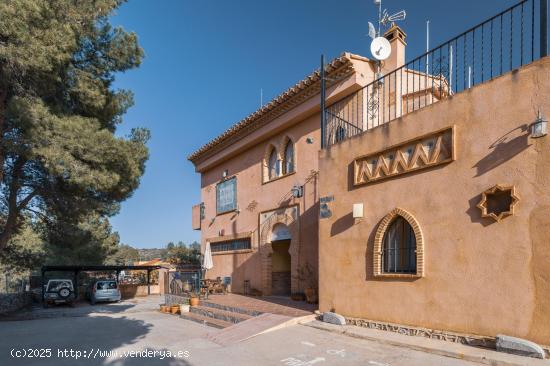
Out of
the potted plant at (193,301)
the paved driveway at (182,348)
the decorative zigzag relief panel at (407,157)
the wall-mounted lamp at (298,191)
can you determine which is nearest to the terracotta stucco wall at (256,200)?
the wall-mounted lamp at (298,191)

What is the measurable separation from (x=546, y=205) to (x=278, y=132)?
10.2 m

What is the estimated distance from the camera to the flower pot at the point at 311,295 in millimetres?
11555

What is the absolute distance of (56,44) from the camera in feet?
30.3

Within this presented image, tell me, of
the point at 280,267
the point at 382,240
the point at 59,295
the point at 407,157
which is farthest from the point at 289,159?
the point at 59,295

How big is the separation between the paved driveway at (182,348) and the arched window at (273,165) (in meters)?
6.46

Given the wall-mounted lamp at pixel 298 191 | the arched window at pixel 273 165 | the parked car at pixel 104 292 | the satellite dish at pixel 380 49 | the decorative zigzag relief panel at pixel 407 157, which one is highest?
the satellite dish at pixel 380 49

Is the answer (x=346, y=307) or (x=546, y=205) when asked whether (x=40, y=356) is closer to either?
(x=346, y=307)

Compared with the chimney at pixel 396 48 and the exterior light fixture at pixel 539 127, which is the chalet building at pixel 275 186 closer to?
the chimney at pixel 396 48

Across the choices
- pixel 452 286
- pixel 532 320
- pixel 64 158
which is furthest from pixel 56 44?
pixel 532 320

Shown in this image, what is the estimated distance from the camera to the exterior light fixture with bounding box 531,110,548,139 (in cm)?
557

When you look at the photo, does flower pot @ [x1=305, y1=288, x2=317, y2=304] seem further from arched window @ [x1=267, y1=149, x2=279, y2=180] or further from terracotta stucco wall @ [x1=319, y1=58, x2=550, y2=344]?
arched window @ [x1=267, y1=149, x2=279, y2=180]

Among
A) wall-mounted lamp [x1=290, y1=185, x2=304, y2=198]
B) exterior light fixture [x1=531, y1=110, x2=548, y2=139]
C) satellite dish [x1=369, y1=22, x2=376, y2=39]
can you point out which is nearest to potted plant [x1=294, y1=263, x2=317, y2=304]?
wall-mounted lamp [x1=290, y1=185, x2=304, y2=198]

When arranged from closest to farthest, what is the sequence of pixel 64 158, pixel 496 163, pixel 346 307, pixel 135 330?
pixel 496 163 < pixel 346 307 < pixel 64 158 < pixel 135 330

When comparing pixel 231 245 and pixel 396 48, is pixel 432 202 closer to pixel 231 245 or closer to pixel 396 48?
pixel 396 48
